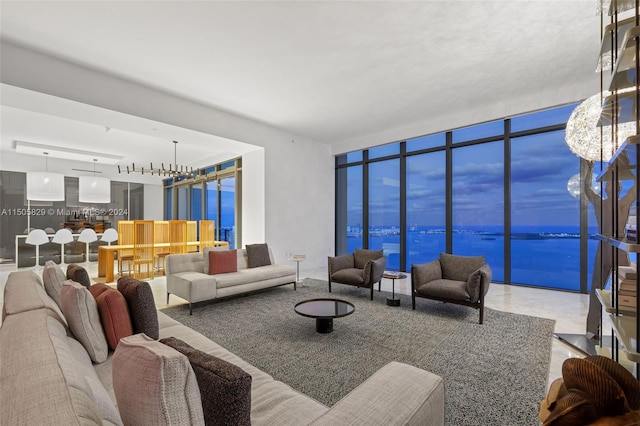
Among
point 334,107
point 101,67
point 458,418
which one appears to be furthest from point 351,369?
point 101,67

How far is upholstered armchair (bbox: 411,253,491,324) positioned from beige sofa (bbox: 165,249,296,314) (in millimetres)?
2227

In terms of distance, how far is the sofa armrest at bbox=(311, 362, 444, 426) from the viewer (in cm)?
105

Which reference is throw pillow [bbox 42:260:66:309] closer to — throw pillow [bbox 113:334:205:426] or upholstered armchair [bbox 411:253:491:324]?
throw pillow [bbox 113:334:205:426]

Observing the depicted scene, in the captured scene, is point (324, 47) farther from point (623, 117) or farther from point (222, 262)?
point (222, 262)

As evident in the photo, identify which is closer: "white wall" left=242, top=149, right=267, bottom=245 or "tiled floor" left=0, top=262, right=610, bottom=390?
"tiled floor" left=0, top=262, right=610, bottom=390

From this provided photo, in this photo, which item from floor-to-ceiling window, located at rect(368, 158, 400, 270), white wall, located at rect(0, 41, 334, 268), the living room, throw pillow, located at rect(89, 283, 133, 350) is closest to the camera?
throw pillow, located at rect(89, 283, 133, 350)

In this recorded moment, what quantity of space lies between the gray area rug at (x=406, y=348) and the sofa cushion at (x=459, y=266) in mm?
438

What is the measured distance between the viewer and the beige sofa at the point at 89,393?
2.60ft

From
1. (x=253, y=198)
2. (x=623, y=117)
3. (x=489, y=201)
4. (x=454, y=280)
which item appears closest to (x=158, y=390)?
(x=623, y=117)

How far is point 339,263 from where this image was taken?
5.20 m

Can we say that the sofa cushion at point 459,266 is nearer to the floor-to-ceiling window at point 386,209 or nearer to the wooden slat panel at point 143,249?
the floor-to-ceiling window at point 386,209

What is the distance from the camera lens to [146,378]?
0.84 meters

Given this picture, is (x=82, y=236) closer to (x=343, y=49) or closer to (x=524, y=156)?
(x=343, y=49)

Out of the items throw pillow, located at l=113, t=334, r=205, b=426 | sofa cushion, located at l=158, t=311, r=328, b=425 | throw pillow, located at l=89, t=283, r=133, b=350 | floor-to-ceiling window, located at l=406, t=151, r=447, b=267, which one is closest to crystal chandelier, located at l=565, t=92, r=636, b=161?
sofa cushion, located at l=158, t=311, r=328, b=425
